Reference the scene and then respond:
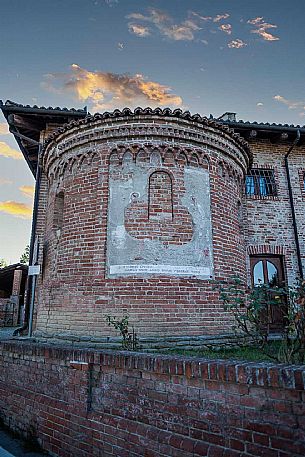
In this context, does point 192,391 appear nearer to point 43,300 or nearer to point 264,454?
point 264,454

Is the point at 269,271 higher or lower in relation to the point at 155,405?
higher

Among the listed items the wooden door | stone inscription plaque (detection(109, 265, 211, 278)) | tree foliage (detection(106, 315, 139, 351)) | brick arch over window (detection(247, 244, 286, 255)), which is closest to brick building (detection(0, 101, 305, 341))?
stone inscription plaque (detection(109, 265, 211, 278))

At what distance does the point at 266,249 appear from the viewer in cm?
1157

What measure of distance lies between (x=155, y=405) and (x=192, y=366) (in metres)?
0.61

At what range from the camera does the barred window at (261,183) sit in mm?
12499

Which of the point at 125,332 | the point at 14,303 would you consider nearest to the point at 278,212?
the point at 125,332

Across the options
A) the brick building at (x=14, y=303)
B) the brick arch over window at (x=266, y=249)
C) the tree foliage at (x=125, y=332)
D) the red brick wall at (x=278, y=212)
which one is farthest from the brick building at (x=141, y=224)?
the brick building at (x=14, y=303)

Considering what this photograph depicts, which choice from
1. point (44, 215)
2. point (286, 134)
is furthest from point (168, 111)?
point (286, 134)

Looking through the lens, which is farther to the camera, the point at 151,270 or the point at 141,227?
the point at 141,227

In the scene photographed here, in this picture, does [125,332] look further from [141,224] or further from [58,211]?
[58,211]

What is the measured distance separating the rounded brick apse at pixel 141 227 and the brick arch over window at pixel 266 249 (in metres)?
2.46

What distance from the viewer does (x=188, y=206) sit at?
8.10 metres


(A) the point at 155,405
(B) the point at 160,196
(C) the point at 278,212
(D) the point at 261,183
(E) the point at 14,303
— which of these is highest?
(D) the point at 261,183

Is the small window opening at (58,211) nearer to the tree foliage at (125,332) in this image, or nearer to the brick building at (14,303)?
the tree foliage at (125,332)
